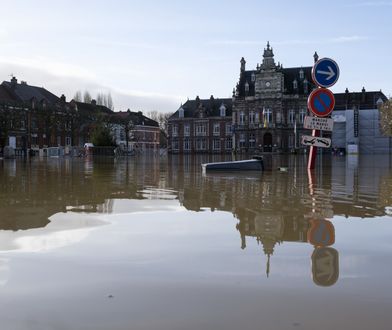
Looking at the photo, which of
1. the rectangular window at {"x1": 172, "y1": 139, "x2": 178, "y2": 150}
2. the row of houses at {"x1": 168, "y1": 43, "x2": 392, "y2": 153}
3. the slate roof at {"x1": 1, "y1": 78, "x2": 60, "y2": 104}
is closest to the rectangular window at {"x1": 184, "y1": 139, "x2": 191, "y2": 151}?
the rectangular window at {"x1": 172, "y1": 139, "x2": 178, "y2": 150}

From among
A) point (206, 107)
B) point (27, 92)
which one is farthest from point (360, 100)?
point (27, 92)

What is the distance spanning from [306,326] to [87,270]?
196cm

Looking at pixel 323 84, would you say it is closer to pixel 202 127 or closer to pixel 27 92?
pixel 27 92

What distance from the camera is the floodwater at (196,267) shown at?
→ 2.99 m

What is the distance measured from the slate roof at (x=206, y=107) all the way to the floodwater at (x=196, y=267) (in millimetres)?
91196

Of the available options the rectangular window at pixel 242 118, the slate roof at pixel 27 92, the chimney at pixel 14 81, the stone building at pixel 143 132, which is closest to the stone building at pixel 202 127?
the rectangular window at pixel 242 118

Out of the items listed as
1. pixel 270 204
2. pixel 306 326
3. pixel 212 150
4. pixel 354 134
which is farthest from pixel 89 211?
pixel 212 150

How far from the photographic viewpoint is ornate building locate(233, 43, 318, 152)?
275ft

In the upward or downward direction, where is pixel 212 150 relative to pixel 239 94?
downward

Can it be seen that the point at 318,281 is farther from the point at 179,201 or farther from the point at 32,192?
the point at 32,192

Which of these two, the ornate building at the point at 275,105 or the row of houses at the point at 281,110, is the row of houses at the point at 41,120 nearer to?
the row of houses at the point at 281,110

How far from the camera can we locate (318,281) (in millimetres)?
3691

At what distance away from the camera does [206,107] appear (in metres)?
100

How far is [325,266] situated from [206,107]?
96957 mm
